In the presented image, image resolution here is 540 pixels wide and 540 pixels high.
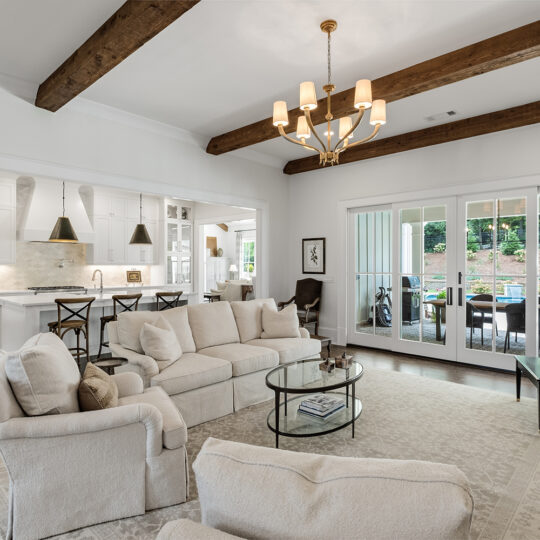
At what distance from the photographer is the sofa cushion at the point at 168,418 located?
2.08 meters

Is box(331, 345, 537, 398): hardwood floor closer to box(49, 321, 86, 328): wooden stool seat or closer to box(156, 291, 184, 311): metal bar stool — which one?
box(156, 291, 184, 311): metal bar stool

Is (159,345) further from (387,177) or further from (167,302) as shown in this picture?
(387,177)

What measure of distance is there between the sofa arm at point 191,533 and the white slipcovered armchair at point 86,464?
139 centimetres

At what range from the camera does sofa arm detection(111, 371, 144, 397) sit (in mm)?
2549

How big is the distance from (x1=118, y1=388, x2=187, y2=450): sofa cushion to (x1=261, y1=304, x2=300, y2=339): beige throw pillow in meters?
1.88

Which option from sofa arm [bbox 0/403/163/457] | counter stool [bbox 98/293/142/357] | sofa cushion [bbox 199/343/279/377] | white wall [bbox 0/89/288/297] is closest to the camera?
sofa arm [bbox 0/403/163/457]

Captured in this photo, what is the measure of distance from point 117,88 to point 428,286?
14.3ft

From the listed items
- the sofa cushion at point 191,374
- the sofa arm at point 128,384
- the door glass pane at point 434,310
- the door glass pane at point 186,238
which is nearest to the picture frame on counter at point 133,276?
the door glass pane at point 186,238

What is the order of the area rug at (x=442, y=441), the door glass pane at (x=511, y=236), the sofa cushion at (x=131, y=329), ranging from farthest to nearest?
the door glass pane at (x=511, y=236)
the sofa cushion at (x=131, y=329)
the area rug at (x=442, y=441)

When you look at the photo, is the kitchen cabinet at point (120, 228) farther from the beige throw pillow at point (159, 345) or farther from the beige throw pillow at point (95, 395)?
the beige throw pillow at point (95, 395)

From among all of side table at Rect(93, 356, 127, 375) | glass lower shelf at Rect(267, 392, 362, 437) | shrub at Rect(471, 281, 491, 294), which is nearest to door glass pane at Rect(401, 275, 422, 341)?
shrub at Rect(471, 281, 491, 294)

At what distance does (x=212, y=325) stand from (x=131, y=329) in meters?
0.88

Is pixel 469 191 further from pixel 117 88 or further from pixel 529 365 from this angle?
pixel 117 88

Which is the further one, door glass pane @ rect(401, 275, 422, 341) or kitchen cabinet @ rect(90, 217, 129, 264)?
kitchen cabinet @ rect(90, 217, 129, 264)
